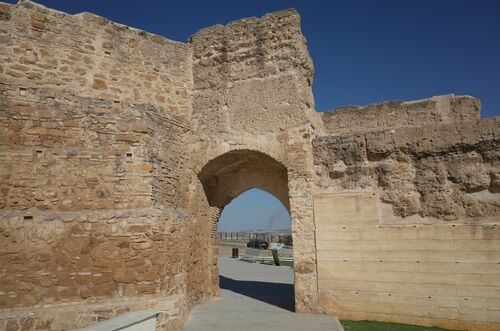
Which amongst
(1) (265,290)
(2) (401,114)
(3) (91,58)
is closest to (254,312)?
(1) (265,290)

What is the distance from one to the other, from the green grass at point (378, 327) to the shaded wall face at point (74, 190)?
2.44m

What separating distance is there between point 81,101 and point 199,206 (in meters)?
2.76

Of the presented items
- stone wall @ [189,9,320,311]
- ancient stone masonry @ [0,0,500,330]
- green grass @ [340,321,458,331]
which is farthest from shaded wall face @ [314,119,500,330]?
stone wall @ [189,9,320,311]

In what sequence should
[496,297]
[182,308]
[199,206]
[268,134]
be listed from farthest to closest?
[199,206], [268,134], [182,308], [496,297]

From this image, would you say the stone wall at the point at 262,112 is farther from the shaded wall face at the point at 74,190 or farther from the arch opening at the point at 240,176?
the shaded wall face at the point at 74,190

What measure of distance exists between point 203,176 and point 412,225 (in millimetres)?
3708

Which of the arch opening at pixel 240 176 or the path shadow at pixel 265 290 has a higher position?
the arch opening at pixel 240 176

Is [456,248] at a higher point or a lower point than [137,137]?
lower

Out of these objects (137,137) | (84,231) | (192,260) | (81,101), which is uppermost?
(81,101)

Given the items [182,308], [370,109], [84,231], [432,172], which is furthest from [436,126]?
[84,231]

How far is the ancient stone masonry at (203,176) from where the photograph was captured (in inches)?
193

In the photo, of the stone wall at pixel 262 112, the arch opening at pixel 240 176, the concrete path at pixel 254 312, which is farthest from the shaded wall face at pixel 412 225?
the arch opening at pixel 240 176

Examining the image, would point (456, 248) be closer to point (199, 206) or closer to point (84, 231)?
point (199, 206)

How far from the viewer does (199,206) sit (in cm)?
695
